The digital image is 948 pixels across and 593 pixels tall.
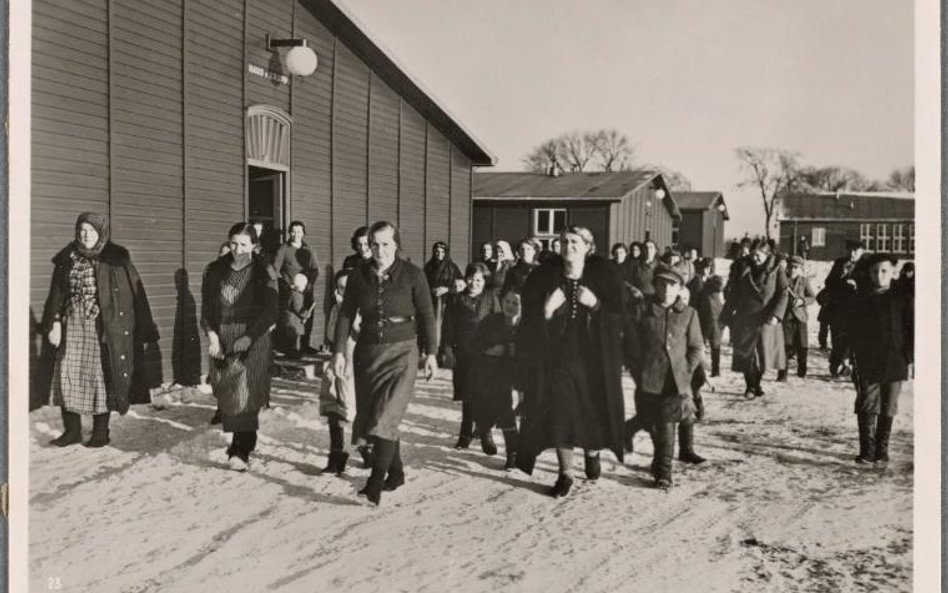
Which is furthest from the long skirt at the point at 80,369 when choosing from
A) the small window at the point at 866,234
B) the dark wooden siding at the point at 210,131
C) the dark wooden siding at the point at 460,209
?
the dark wooden siding at the point at 460,209

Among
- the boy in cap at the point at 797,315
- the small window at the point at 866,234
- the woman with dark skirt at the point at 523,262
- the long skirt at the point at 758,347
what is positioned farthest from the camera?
the boy in cap at the point at 797,315

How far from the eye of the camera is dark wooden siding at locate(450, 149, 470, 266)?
928 cm

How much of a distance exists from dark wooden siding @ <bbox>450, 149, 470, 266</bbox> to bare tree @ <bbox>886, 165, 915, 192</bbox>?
19.2ft

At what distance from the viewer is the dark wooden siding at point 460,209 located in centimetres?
928

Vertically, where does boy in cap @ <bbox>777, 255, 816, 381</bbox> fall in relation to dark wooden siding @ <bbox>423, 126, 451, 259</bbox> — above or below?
below

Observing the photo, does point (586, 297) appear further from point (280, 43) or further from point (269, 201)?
point (269, 201)

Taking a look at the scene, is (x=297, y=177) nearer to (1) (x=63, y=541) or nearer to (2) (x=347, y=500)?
(2) (x=347, y=500)

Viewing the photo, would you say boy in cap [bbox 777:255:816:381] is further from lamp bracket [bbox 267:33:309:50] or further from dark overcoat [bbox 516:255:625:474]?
→ lamp bracket [bbox 267:33:309:50]

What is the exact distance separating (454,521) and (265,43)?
4745 mm

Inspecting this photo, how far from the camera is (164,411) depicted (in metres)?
5.80

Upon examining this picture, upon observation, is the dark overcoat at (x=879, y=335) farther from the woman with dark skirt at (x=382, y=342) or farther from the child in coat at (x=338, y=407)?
the child in coat at (x=338, y=407)

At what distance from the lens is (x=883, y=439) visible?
4.54 metres

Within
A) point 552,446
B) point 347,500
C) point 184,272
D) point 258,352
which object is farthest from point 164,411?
point 552,446

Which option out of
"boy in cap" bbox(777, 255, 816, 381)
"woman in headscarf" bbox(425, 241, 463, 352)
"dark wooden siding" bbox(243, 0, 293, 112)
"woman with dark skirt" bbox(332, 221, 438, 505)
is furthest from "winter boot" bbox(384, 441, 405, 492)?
"boy in cap" bbox(777, 255, 816, 381)
